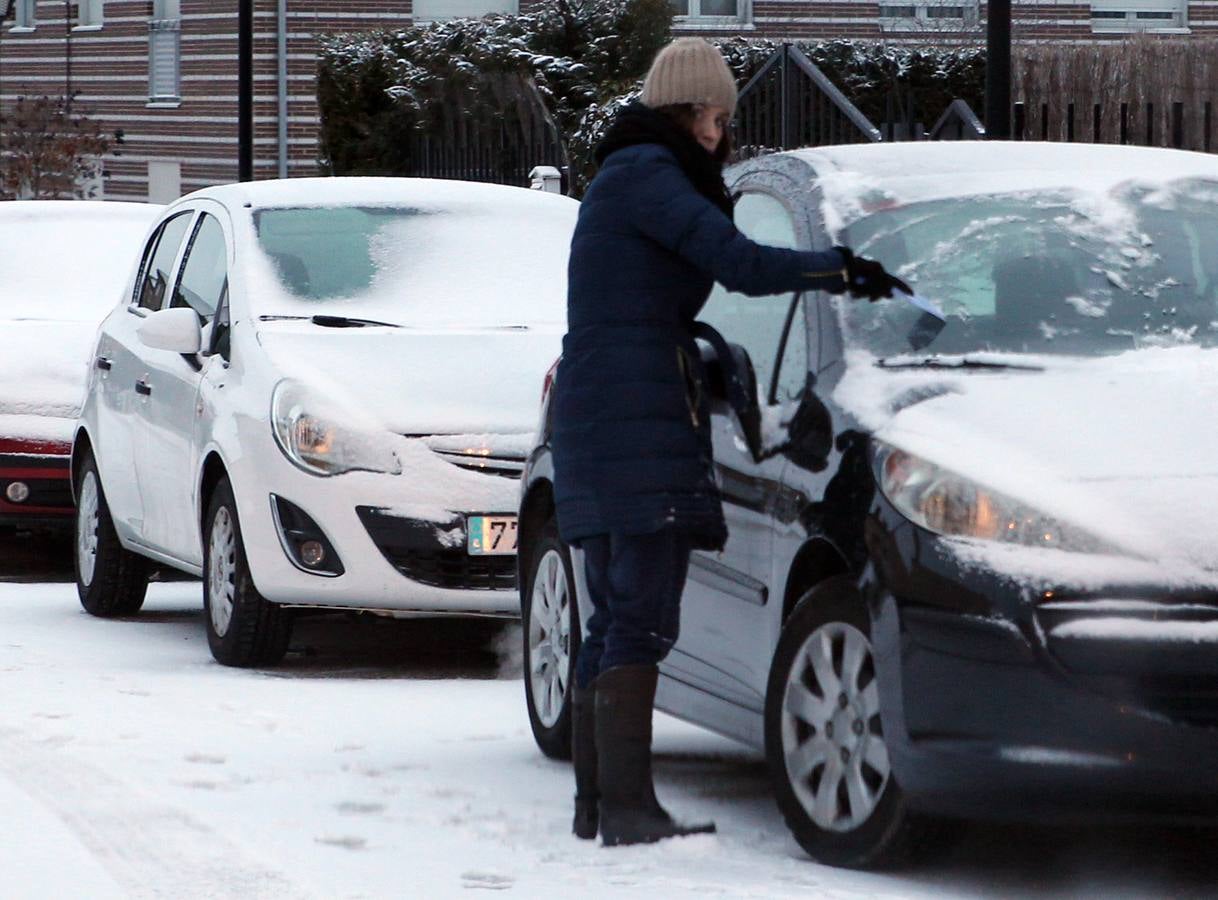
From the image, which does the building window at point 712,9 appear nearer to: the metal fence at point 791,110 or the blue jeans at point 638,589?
the metal fence at point 791,110

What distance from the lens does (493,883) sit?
5398 mm

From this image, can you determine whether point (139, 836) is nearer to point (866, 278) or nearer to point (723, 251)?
point (723, 251)

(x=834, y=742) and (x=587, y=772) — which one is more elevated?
(x=834, y=742)

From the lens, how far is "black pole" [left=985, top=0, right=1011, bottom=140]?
432 inches

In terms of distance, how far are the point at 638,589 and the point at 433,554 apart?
2.97m

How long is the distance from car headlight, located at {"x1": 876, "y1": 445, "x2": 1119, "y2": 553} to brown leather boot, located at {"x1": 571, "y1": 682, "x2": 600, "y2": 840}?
0.94 m

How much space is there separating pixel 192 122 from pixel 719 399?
29.6 m

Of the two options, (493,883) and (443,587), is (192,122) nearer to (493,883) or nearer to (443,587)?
(443,587)

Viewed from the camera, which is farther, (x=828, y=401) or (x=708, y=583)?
(x=708, y=583)

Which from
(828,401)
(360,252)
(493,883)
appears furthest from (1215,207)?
(360,252)

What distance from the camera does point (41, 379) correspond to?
1227 cm

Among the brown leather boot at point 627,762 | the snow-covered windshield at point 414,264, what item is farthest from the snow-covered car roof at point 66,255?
the brown leather boot at point 627,762

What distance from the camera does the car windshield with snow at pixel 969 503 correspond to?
4973mm

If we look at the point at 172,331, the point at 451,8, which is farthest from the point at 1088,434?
the point at 451,8
